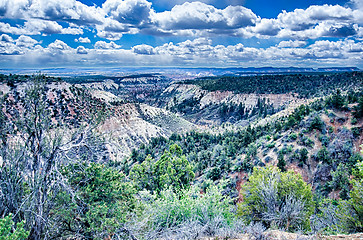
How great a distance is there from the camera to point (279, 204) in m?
13.2

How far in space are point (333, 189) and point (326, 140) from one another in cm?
663

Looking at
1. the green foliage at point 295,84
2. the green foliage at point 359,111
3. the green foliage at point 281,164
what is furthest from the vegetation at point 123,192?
the green foliage at point 295,84

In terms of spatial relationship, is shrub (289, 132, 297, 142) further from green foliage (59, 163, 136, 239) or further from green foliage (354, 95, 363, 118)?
green foliage (59, 163, 136, 239)

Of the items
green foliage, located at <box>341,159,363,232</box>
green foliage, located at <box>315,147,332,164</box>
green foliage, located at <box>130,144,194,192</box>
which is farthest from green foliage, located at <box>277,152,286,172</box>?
green foliage, located at <box>341,159,363,232</box>

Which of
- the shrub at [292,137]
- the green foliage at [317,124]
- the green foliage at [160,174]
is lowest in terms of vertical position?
the green foliage at [160,174]

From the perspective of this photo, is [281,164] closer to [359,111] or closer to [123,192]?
[359,111]

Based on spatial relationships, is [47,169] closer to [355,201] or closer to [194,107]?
[355,201]

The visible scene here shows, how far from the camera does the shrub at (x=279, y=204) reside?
38.1 ft

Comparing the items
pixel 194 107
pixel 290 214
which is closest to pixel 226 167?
pixel 290 214

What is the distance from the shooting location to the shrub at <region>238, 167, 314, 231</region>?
11.6 meters

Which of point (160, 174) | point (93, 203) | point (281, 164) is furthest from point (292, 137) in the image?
point (93, 203)

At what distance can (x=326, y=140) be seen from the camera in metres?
26.5

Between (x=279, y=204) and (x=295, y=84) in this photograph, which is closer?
(x=279, y=204)

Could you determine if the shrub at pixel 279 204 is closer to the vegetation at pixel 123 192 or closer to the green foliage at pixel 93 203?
the vegetation at pixel 123 192
